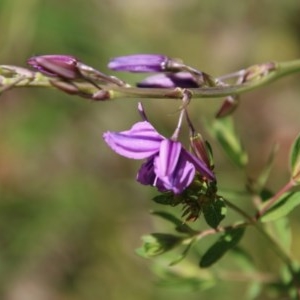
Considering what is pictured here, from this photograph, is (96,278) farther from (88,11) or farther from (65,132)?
(88,11)

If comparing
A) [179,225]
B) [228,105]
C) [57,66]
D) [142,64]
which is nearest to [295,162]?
[228,105]

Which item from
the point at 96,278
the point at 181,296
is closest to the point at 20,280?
the point at 96,278

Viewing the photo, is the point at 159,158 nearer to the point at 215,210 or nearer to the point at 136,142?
the point at 136,142

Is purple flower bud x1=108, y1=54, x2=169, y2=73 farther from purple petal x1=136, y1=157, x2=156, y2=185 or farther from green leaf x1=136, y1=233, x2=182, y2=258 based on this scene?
green leaf x1=136, y1=233, x2=182, y2=258

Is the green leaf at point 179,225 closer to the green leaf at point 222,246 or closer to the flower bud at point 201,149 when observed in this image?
the green leaf at point 222,246

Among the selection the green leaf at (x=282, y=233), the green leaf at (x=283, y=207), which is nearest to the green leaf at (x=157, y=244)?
the green leaf at (x=283, y=207)
